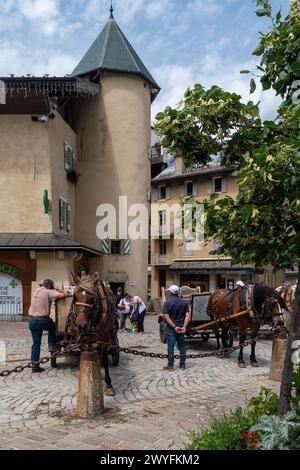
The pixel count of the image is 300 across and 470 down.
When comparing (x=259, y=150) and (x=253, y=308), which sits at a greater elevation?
(x=259, y=150)

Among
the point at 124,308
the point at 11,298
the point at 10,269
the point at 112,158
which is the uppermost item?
the point at 112,158

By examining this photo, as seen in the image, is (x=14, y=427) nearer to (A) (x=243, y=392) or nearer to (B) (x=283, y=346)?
(A) (x=243, y=392)

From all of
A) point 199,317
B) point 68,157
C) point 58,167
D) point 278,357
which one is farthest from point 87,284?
point 68,157

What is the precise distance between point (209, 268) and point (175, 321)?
2712cm

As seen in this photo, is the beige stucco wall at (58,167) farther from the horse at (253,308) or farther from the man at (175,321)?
the horse at (253,308)

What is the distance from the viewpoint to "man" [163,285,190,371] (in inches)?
400

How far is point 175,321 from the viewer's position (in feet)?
34.4

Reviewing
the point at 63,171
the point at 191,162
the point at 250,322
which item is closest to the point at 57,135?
the point at 63,171

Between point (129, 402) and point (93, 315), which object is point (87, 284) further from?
point (129, 402)

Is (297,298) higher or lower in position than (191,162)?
lower

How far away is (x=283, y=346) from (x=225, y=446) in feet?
Result: 18.7

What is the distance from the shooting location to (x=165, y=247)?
135 feet

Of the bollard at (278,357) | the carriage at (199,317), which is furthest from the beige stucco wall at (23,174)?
the bollard at (278,357)
